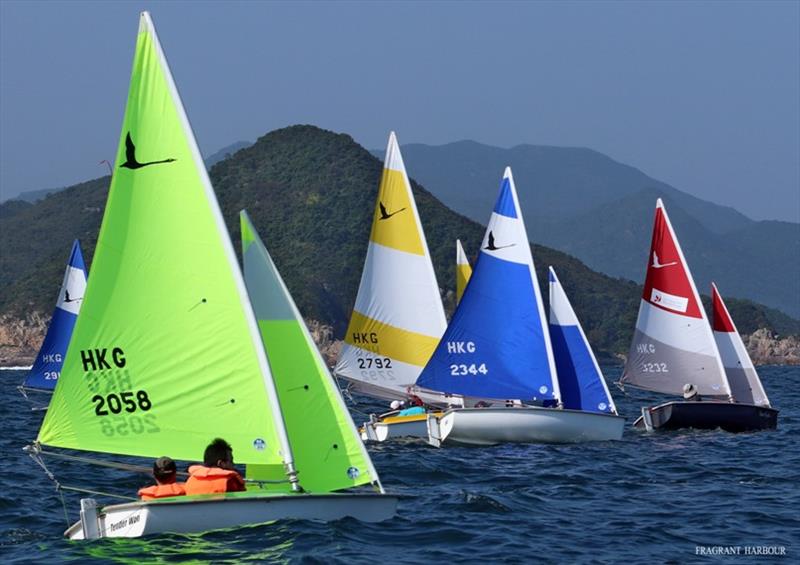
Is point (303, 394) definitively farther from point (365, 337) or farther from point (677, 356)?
point (677, 356)

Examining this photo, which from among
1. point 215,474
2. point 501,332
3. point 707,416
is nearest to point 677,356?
point 707,416

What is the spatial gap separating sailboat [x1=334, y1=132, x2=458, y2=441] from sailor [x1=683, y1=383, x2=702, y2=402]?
5.94 meters

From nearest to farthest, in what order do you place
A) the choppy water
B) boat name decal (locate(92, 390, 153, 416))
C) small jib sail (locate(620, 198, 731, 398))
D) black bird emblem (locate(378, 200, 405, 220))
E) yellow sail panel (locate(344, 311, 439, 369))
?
the choppy water, boat name decal (locate(92, 390, 153, 416)), yellow sail panel (locate(344, 311, 439, 369)), black bird emblem (locate(378, 200, 405, 220)), small jib sail (locate(620, 198, 731, 398))

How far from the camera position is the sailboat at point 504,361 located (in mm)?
29156

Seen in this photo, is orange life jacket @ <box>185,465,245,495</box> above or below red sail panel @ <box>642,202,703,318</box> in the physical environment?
below

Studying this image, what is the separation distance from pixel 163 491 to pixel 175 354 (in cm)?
176

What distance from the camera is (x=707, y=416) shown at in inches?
1293

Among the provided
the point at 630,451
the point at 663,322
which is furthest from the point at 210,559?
the point at 663,322

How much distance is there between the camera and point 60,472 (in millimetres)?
26531

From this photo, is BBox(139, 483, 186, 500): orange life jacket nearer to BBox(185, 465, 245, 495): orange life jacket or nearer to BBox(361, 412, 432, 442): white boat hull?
BBox(185, 465, 245, 495): orange life jacket

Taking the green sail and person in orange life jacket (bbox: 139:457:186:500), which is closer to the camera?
person in orange life jacket (bbox: 139:457:186:500)

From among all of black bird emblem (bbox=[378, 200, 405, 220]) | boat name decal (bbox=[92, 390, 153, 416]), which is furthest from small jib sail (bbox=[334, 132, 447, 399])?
boat name decal (bbox=[92, 390, 153, 416])

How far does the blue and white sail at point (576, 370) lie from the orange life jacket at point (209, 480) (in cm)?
1558

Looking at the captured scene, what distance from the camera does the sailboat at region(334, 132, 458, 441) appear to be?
33031mm
